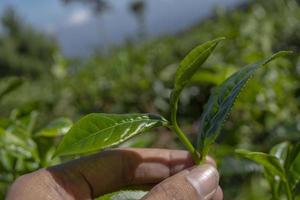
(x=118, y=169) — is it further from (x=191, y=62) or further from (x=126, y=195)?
(x=191, y=62)

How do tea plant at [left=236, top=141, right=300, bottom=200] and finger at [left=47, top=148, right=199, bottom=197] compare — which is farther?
finger at [left=47, top=148, right=199, bottom=197]

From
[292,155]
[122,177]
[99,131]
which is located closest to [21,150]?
[122,177]

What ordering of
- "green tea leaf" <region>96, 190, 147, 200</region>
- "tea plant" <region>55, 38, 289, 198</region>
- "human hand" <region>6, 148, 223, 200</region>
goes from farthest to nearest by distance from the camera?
"green tea leaf" <region>96, 190, 147, 200</region> → "human hand" <region>6, 148, 223, 200</region> → "tea plant" <region>55, 38, 289, 198</region>

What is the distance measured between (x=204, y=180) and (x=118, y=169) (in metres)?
0.29

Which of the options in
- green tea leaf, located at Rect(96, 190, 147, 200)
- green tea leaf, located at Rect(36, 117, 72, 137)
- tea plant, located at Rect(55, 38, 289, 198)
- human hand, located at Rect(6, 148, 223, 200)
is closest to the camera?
tea plant, located at Rect(55, 38, 289, 198)

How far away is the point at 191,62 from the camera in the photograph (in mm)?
1048

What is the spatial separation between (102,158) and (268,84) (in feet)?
4.62

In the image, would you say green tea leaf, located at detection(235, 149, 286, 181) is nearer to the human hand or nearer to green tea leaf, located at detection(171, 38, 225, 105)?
the human hand

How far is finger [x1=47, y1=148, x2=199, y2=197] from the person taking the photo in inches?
50.8

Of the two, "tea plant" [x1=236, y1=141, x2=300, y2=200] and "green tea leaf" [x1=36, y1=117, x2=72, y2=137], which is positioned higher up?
"green tea leaf" [x1=36, y1=117, x2=72, y2=137]

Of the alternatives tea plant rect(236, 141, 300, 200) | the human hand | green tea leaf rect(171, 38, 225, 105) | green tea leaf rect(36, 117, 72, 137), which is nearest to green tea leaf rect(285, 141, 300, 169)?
tea plant rect(236, 141, 300, 200)

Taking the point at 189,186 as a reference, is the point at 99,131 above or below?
above

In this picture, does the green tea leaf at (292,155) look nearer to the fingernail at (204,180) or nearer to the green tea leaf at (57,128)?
the fingernail at (204,180)

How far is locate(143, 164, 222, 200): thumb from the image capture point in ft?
3.54
